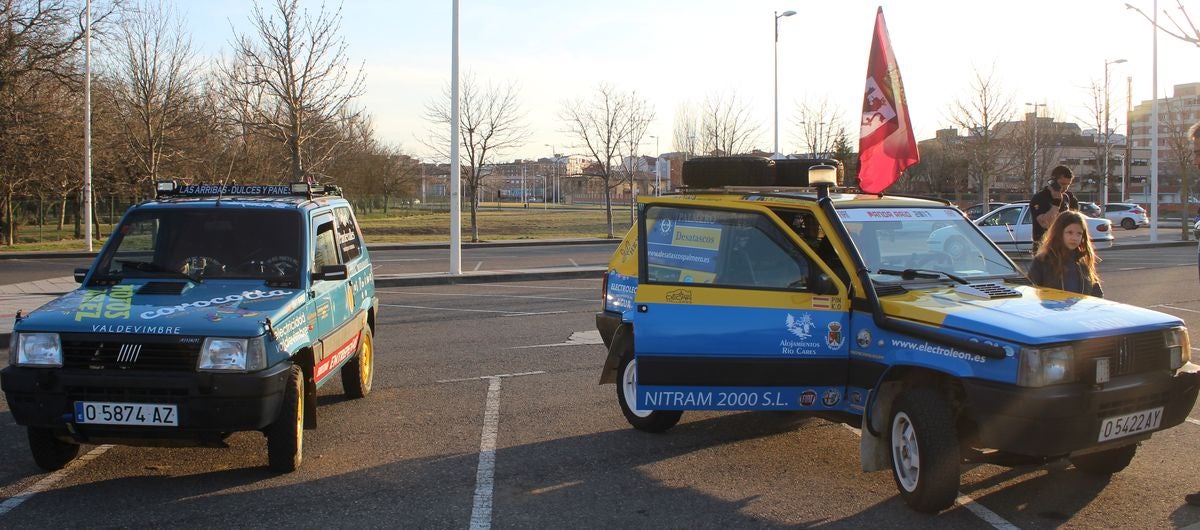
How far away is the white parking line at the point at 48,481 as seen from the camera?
5172 mm

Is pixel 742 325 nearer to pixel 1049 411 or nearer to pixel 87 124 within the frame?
pixel 1049 411

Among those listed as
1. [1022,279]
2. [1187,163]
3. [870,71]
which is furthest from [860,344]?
[1187,163]

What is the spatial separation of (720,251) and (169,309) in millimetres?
3564

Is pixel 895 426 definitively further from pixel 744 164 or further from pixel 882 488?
pixel 744 164

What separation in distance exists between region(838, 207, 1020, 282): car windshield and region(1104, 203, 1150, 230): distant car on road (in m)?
46.5

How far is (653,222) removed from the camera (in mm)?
6367

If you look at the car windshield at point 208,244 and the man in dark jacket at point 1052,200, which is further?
the man in dark jacket at point 1052,200

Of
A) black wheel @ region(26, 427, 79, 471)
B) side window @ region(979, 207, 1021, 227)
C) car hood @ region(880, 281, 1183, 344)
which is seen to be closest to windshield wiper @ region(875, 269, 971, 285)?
car hood @ region(880, 281, 1183, 344)

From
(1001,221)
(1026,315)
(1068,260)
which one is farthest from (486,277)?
(1026,315)

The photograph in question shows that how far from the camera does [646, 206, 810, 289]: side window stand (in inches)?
223

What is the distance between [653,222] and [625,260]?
1.06m

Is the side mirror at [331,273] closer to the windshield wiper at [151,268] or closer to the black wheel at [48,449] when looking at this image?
the windshield wiper at [151,268]

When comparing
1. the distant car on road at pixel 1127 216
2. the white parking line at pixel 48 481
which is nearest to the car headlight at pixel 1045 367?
the white parking line at pixel 48 481

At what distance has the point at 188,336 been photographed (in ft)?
17.3
